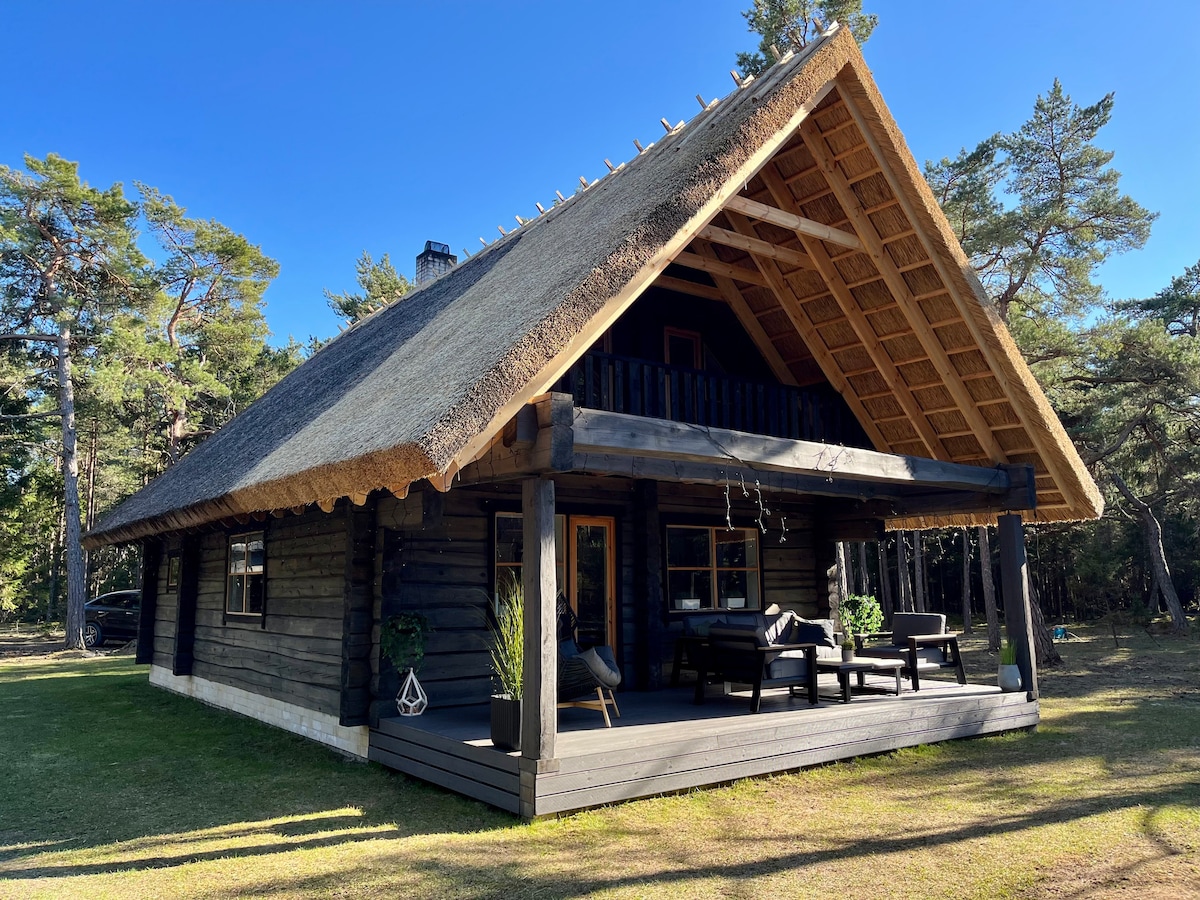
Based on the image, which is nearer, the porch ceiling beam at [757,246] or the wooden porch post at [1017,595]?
the porch ceiling beam at [757,246]

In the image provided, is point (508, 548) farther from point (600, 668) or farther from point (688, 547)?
point (688, 547)

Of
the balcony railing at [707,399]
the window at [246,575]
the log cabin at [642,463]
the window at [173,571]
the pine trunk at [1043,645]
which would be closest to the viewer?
the log cabin at [642,463]

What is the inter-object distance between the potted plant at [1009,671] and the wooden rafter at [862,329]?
204cm

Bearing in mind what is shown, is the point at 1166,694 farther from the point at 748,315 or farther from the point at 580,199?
the point at 580,199

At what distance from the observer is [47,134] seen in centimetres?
2139

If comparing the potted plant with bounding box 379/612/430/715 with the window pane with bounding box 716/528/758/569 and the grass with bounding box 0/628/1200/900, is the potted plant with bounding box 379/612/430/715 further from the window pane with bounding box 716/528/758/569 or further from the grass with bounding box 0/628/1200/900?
the window pane with bounding box 716/528/758/569

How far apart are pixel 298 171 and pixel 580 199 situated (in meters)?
16.1

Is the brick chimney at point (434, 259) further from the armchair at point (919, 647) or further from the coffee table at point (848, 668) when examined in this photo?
the coffee table at point (848, 668)

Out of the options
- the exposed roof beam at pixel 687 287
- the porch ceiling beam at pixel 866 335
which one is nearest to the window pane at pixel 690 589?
the porch ceiling beam at pixel 866 335

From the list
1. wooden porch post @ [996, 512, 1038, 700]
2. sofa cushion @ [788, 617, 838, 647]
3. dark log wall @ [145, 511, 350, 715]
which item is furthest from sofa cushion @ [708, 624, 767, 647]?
dark log wall @ [145, 511, 350, 715]

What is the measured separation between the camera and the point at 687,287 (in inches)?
359

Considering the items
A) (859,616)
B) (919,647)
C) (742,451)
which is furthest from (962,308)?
(859,616)

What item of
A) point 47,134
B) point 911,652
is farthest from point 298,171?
point 911,652

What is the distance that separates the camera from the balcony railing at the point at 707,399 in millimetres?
7383
